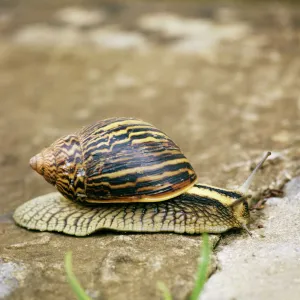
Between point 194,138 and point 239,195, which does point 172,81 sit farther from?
Result: point 239,195

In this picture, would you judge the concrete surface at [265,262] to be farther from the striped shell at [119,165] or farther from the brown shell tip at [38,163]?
the brown shell tip at [38,163]

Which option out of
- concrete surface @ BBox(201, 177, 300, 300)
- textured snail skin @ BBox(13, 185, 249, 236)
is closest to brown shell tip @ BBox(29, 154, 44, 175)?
textured snail skin @ BBox(13, 185, 249, 236)

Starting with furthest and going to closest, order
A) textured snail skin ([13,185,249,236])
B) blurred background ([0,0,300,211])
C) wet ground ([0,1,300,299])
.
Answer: blurred background ([0,0,300,211]) → textured snail skin ([13,185,249,236]) → wet ground ([0,1,300,299])

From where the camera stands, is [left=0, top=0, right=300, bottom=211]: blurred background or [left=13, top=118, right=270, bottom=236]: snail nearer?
[left=13, top=118, right=270, bottom=236]: snail

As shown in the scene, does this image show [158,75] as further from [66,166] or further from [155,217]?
[155,217]

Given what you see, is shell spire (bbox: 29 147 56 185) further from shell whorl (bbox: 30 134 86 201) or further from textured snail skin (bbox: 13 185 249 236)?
textured snail skin (bbox: 13 185 249 236)

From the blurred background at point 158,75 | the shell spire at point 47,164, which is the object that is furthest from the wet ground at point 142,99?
the shell spire at point 47,164
